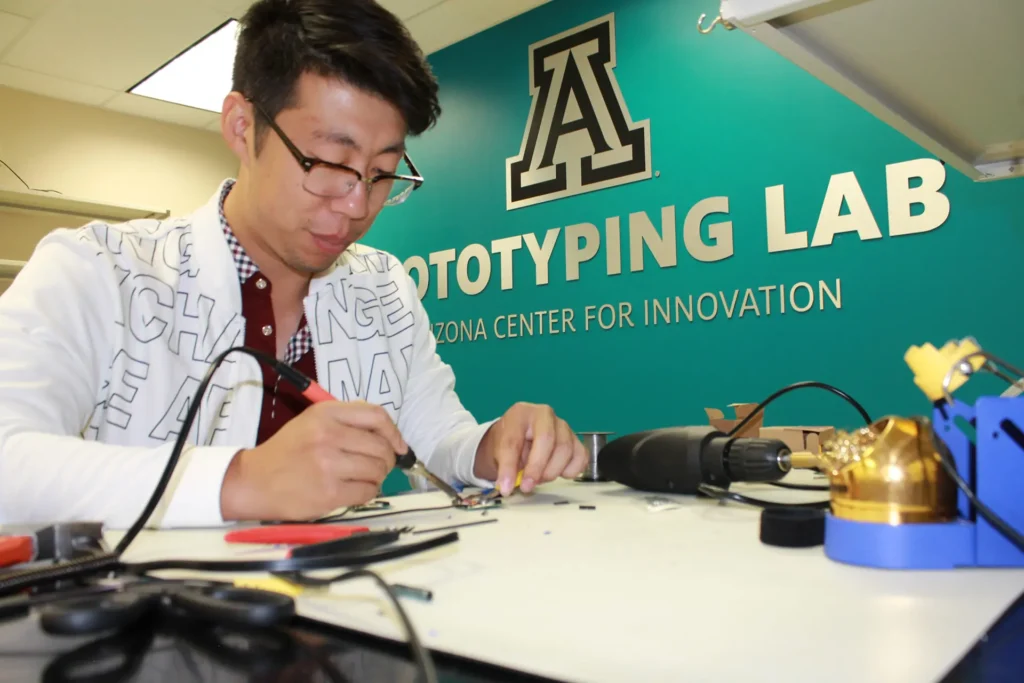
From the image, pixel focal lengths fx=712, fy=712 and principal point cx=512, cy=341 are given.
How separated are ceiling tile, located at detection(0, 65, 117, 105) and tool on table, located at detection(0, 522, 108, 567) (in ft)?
13.3

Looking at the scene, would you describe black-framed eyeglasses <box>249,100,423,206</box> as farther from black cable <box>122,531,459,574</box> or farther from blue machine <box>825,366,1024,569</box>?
blue machine <box>825,366,1024,569</box>

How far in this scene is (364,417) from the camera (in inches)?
29.2

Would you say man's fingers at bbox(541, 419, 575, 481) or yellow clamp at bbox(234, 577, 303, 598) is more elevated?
man's fingers at bbox(541, 419, 575, 481)

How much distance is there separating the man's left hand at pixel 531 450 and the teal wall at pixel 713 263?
1.31 metres

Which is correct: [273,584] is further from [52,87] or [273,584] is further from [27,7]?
[52,87]

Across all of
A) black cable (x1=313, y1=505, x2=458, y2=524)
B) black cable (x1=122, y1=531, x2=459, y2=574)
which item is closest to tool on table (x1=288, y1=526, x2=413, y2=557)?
black cable (x1=122, y1=531, x2=459, y2=574)

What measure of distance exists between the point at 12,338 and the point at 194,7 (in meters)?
2.73

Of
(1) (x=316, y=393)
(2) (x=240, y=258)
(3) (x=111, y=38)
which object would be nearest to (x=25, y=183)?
(3) (x=111, y=38)

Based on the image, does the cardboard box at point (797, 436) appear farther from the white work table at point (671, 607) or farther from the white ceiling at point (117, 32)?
the white ceiling at point (117, 32)

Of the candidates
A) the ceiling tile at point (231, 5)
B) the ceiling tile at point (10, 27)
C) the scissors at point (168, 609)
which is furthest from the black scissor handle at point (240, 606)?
the ceiling tile at point (10, 27)

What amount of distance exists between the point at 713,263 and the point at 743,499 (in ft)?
5.52

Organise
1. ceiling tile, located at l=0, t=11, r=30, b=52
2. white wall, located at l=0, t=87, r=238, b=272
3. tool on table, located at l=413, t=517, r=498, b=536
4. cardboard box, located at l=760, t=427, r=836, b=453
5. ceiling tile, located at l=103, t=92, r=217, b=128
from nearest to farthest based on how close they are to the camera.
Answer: tool on table, located at l=413, t=517, r=498, b=536 < cardboard box, located at l=760, t=427, r=836, b=453 < ceiling tile, located at l=0, t=11, r=30, b=52 < white wall, located at l=0, t=87, r=238, b=272 < ceiling tile, located at l=103, t=92, r=217, b=128

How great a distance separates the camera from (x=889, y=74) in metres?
0.90

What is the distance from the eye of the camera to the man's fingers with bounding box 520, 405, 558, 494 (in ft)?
2.97
